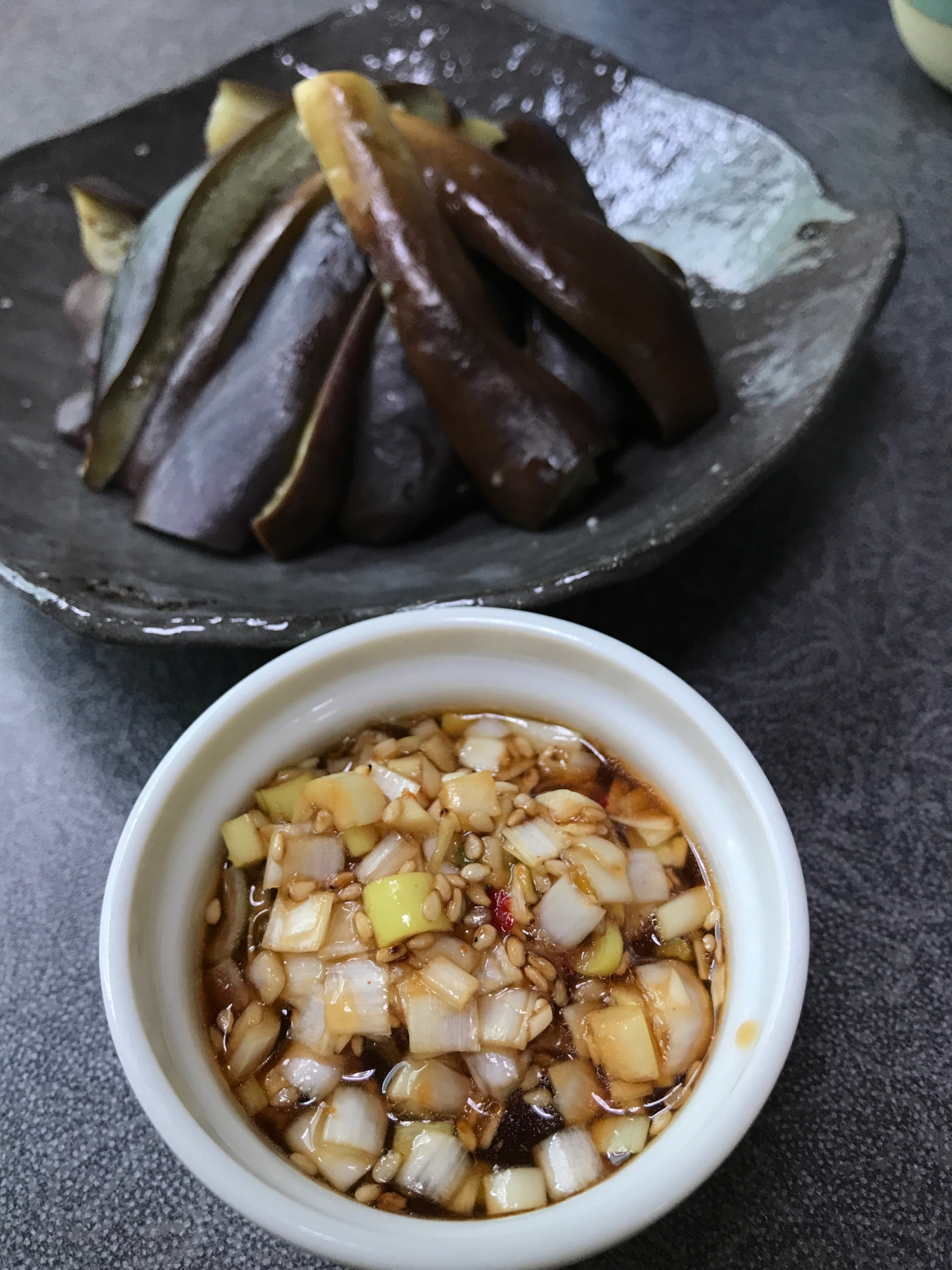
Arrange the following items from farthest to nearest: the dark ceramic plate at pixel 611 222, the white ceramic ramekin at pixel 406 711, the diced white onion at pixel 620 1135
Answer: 1. the dark ceramic plate at pixel 611 222
2. the diced white onion at pixel 620 1135
3. the white ceramic ramekin at pixel 406 711

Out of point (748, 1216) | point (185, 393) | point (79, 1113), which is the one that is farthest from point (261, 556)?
point (748, 1216)

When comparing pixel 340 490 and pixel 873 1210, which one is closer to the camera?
pixel 873 1210

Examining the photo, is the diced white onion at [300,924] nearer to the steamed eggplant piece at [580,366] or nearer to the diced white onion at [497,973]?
the diced white onion at [497,973]

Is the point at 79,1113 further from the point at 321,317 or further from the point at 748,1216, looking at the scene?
the point at 321,317

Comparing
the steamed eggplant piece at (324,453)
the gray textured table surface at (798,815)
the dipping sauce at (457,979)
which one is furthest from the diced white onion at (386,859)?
the steamed eggplant piece at (324,453)

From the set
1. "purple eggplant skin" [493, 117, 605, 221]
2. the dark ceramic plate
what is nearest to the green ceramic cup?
the dark ceramic plate
